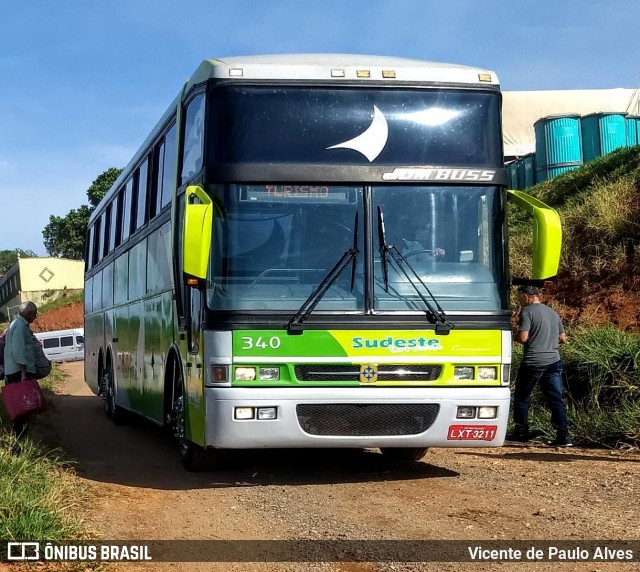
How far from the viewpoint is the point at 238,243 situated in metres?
8.33

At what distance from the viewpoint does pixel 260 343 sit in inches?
325

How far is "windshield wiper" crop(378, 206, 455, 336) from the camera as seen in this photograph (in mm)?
8375

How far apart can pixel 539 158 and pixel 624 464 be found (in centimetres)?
1947

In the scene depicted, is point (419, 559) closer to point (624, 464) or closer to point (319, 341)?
point (319, 341)

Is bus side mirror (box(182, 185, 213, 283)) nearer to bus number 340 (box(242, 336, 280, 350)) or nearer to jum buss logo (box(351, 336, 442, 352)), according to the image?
bus number 340 (box(242, 336, 280, 350))

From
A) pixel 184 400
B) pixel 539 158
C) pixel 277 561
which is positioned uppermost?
pixel 539 158

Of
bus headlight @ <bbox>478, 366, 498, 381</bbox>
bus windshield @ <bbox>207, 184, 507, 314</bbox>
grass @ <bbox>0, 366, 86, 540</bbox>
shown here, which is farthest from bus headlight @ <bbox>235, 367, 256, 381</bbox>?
bus headlight @ <bbox>478, 366, 498, 381</bbox>

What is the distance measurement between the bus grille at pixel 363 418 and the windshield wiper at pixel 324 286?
69 centimetres

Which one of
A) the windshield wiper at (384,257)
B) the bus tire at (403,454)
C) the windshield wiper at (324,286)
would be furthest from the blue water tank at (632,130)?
A: the windshield wiper at (324,286)

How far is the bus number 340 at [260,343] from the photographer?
324 inches

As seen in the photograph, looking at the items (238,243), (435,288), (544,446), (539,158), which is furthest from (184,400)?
(539,158)

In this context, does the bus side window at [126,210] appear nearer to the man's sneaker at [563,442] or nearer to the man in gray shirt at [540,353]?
Result: the man in gray shirt at [540,353]

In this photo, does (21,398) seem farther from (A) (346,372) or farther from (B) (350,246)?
(B) (350,246)

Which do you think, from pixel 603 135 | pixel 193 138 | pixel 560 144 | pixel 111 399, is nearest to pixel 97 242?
pixel 111 399
